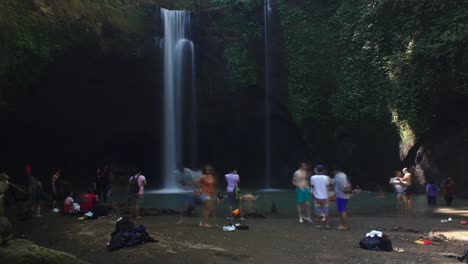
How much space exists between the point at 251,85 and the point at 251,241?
54.6ft

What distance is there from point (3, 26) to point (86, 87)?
7359 mm

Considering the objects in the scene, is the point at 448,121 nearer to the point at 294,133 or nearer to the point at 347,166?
the point at 347,166

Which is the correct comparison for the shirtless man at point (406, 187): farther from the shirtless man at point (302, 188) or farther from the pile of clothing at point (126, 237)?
the pile of clothing at point (126, 237)

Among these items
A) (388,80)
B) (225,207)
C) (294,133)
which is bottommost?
(225,207)

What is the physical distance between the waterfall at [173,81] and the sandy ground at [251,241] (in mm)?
12892

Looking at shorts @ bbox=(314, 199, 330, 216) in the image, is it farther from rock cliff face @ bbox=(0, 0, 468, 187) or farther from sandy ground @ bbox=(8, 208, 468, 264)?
rock cliff face @ bbox=(0, 0, 468, 187)

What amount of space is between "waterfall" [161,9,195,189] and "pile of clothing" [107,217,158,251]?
16.2m

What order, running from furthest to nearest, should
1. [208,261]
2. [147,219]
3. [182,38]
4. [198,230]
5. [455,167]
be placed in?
1. [182,38]
2. [455,167]
3. [147,219]
4. [198,230]
5. [208,261]

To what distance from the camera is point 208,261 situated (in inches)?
294

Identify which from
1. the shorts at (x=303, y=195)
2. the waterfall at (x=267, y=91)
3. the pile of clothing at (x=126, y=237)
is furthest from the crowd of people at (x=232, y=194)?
the waterfall at (x=267, y=91)

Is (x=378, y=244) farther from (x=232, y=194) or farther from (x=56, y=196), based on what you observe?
(x=56, y=196)

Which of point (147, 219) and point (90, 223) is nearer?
point (90, 223)

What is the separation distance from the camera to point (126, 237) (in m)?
8.33

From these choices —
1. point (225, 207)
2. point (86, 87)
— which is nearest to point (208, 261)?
point (225, 207)
